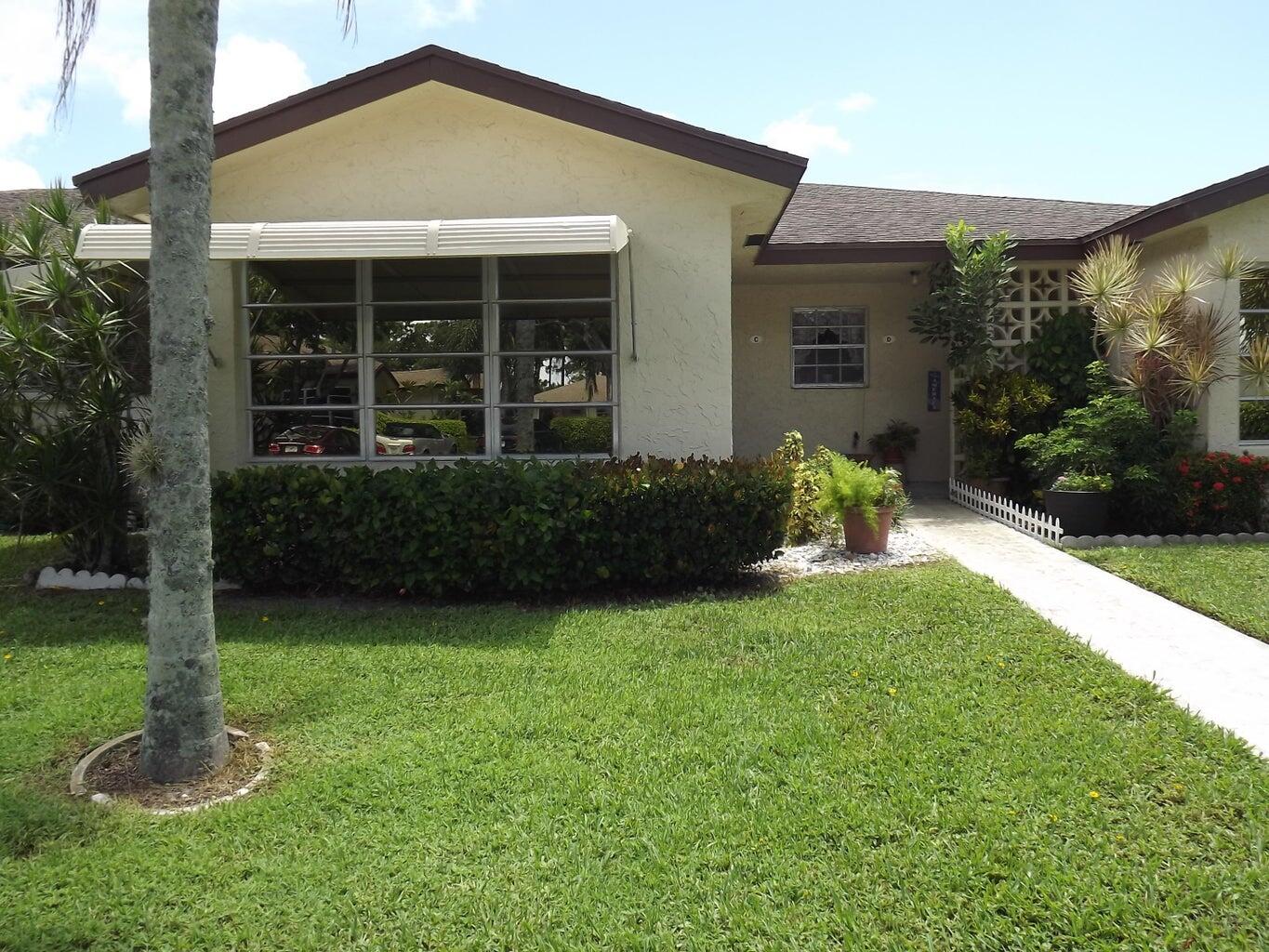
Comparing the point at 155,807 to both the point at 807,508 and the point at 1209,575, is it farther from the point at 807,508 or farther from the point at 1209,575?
the point at 1209,575

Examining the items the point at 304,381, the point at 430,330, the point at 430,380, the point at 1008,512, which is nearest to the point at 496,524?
the point at 430,380

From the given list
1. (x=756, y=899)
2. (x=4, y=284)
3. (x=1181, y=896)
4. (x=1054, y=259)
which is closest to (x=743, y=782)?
(x=756, y=899)

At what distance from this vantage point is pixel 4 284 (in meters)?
8.32

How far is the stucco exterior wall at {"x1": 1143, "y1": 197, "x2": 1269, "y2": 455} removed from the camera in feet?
33.9

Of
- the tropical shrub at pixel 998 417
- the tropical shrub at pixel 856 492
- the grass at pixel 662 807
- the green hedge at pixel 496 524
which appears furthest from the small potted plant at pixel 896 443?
the grass at pixel 662 807

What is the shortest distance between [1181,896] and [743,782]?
175 cm

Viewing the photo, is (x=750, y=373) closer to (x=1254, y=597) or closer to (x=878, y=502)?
(x=878, y=502)

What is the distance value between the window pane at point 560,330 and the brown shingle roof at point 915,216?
144 inches

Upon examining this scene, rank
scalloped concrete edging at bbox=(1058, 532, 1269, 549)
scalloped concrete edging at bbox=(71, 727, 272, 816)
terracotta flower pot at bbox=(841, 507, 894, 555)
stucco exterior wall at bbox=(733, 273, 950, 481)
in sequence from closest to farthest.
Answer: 1. scalloped concrete edging at bbox=(71, 727, 272, 816)
2. terracotta flower pot at bbox=(841, 507, 894, 555)
3. scalloped concrete edging at bbox=(1058, 532, 1269, 549)
4. stucco exterior wall at bbox=(733, 273, 950, 481)

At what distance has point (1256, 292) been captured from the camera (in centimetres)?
1080

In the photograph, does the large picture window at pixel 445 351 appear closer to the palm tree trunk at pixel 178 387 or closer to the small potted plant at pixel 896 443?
the palm tree trunk at pixel 178 387

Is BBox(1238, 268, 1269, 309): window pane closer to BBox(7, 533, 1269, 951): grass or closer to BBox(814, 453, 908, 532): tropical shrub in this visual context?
BBox(814, 453, 908, 532): tropical shrub

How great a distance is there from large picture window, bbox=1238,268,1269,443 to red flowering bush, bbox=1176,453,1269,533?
105 centimetres

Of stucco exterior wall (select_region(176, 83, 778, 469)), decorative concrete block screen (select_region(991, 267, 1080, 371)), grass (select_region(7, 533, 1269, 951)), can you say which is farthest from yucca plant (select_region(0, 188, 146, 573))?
decorative concrete block screen (select_region(991, 267, 1080, 371))
